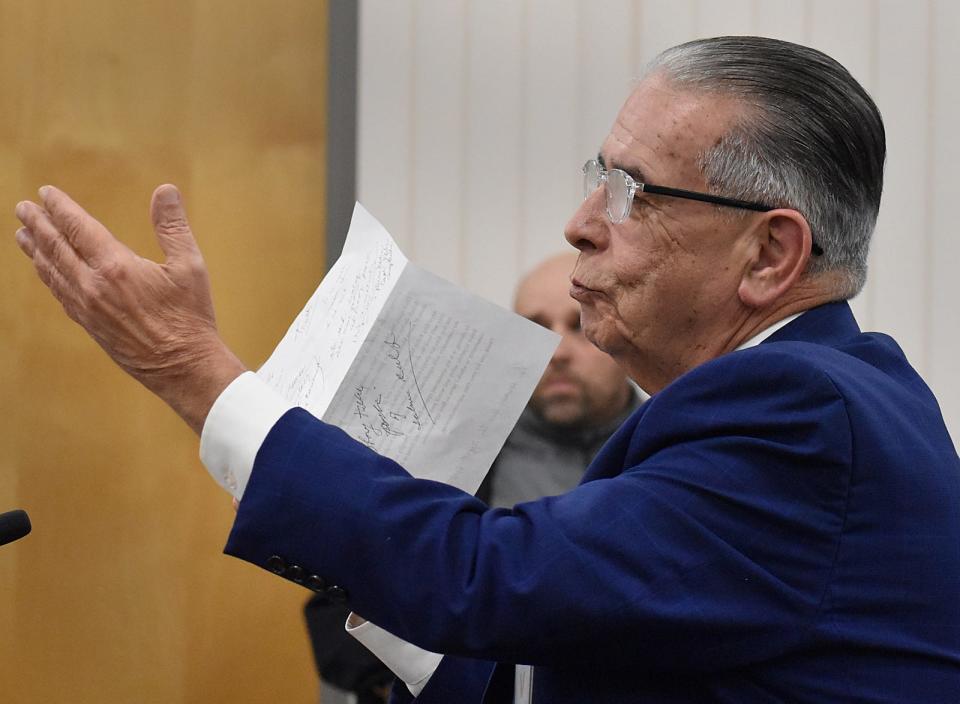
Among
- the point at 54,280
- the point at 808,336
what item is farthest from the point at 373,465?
the point at 808,336

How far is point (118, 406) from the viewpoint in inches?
129

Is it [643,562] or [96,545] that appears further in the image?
[96,545]

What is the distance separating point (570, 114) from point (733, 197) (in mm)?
2267

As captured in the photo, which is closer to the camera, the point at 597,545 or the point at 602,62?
the point at 597,545

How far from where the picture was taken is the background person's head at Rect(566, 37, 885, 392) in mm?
1335

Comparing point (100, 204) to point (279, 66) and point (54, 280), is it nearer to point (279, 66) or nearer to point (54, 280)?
point (279, 66)

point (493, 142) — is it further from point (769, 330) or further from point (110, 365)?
point (769, 330)

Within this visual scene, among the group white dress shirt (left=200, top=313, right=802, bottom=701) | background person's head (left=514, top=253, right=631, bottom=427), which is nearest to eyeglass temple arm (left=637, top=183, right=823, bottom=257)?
white dress shirt (left=200, top=313, right=802, bottom=701)

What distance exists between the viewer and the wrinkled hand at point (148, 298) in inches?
46.3

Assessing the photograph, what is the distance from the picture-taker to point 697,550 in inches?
42.7

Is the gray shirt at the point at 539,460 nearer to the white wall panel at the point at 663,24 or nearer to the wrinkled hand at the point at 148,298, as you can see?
the white wall panel at the point at 663,24

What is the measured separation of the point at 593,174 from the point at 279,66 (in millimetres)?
2213

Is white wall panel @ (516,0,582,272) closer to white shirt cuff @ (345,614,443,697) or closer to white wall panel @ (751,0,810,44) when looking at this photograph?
white wall panel @ (751,0,810,44)

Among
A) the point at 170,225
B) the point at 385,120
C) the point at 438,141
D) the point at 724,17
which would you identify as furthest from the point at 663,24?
the point at 170,225
